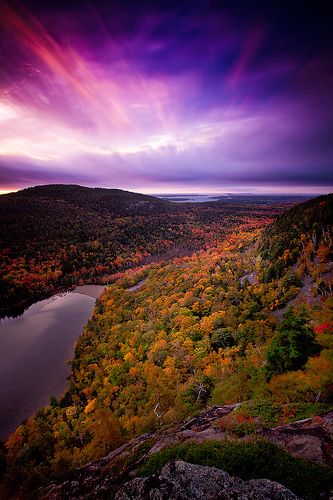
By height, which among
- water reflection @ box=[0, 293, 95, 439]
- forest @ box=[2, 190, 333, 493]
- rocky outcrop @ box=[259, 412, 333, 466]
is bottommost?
water reflection @ box=[0, 293, 95, 439]

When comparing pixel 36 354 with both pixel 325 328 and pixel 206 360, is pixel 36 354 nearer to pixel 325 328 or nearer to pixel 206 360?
pixel 206 360

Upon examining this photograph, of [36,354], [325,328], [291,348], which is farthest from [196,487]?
[36,354]

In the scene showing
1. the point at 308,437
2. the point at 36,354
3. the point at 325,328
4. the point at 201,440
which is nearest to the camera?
the point at 308,437

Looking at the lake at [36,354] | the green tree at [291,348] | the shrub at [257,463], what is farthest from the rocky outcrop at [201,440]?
the lake at [36,354]

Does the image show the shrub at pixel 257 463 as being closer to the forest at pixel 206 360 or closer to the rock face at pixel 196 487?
the rock face at pixel 196 487

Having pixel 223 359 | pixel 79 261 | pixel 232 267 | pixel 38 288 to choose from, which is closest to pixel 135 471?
pixel 223 359

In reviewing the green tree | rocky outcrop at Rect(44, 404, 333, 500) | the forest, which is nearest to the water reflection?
the forest

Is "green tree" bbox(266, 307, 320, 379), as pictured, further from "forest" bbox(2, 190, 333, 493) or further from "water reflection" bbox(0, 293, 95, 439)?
"water reflection" bbox(0, 293, 95, 439)

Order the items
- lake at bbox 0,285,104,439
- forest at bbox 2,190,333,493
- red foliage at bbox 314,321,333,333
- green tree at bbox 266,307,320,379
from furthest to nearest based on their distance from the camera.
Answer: lake at bbox 0,285,104,439
red foliage at bbox 314,321,333,333
green tree at bbox 266,307,320,379
forest at bbox 2,190,333,493
